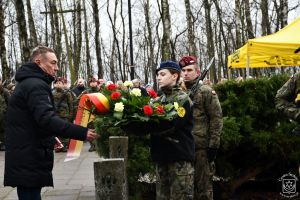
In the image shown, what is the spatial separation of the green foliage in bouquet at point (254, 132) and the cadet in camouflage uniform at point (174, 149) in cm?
237

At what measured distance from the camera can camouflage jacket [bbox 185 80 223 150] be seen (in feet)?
19.5

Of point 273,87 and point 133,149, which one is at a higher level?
point 273,87

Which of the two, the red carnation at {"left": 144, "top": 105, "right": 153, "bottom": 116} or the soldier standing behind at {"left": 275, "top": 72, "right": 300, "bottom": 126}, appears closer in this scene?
the red carnation at {"left": 144, "top": 105, "right": 153, "bottom": 116}

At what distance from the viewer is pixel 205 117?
603cm

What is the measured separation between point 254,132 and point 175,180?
290 cm

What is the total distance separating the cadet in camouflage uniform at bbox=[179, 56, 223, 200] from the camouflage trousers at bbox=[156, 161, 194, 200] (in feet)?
2.95

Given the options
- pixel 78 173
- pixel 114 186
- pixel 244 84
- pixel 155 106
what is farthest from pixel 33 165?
pixel 78 173

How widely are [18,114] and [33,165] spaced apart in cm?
45

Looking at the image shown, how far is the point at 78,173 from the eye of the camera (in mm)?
10484

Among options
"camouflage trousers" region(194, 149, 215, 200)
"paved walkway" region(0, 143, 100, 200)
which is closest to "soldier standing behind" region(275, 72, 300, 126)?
"camouflage trousers" region(194, 149, 215, 200)

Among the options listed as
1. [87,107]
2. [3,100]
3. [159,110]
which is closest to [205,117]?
[159,110]

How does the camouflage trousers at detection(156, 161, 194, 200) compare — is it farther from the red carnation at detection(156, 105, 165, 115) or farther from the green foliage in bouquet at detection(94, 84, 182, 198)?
the red carnation at detection(156, 105, 165, 115)

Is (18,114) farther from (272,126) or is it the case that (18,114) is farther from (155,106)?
(272,126)

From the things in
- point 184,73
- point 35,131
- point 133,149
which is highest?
point 184,73
